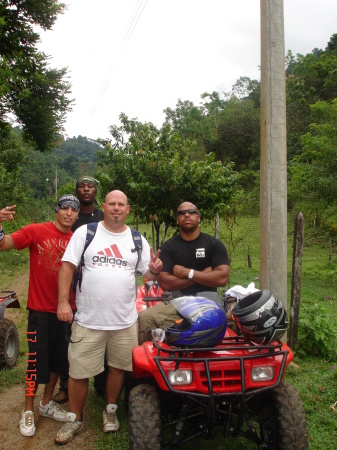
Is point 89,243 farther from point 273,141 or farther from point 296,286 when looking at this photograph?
point 296,286

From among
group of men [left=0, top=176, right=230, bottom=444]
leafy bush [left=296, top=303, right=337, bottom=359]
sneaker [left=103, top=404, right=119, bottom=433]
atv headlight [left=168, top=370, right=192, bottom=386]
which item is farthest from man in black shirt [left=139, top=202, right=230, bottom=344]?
leafy bush [left=296, top=303, right=337, bottom=359]

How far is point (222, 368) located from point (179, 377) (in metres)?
0.29

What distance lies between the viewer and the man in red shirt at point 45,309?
4121 mm

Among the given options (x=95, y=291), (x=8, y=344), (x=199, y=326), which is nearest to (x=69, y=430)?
(x=95, y=291)

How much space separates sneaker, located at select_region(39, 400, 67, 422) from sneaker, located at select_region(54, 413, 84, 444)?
0.88 ft

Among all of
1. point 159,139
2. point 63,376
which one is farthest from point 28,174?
point 63,376

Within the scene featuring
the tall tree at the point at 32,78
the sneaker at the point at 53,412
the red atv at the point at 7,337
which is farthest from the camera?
the tall tree at the point at 32,78

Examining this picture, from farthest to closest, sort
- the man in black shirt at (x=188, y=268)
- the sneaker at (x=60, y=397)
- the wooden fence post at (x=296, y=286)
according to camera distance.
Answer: the wooden fence post at (x=296, y=286) < the sneaker at (x=60, y=397) < the man in black shirt at (x=188, y=268)

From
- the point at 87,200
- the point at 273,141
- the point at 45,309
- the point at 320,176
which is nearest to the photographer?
the point at 45,309

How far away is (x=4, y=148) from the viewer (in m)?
27.3

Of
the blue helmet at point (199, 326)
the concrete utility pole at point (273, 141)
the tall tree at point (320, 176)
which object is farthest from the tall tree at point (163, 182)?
the blue helmet at point (199, 326)

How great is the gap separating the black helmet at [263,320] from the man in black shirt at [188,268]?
93 cm

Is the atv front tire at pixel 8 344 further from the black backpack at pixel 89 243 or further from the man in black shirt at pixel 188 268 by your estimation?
the man in black shirt at pixel 188 268

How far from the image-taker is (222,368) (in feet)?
9.87
